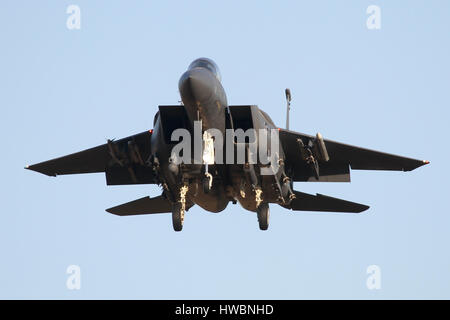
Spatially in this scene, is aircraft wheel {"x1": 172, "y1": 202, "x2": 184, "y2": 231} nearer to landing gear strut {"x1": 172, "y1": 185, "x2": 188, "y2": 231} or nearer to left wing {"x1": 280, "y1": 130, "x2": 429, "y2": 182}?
landing gear strut {"x1": 172, "y1": 185, "x2": 188, "y2": 231}

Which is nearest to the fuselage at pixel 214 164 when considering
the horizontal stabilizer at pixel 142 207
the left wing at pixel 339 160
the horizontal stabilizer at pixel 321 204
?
the left wing at pixel 339 160

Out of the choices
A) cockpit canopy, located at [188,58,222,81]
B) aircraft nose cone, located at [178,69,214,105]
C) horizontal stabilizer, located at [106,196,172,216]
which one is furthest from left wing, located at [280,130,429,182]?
horizontal stabilizer, located at [106,196,172,216]

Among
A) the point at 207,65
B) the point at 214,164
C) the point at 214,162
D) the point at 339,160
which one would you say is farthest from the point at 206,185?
the point at 339,160

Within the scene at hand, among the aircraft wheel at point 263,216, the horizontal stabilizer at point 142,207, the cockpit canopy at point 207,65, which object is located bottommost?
the aircraft wheel at point 263,216

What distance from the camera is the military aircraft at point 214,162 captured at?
26.6 metres

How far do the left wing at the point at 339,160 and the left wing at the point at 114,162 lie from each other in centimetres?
378

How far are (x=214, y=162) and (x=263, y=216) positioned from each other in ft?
7.74

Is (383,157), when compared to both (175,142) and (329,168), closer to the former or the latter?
(329,168)

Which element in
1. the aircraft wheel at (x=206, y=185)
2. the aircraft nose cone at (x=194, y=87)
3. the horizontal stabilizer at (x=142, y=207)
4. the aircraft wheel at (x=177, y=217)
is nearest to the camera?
the aircraft nose cone at (x=194, y=87)

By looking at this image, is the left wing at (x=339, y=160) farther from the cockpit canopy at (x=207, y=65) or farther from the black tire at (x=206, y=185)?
the black tire at (x=206, y=185)

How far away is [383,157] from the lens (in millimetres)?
29734

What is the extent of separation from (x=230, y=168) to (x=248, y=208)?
2277 millimetres
